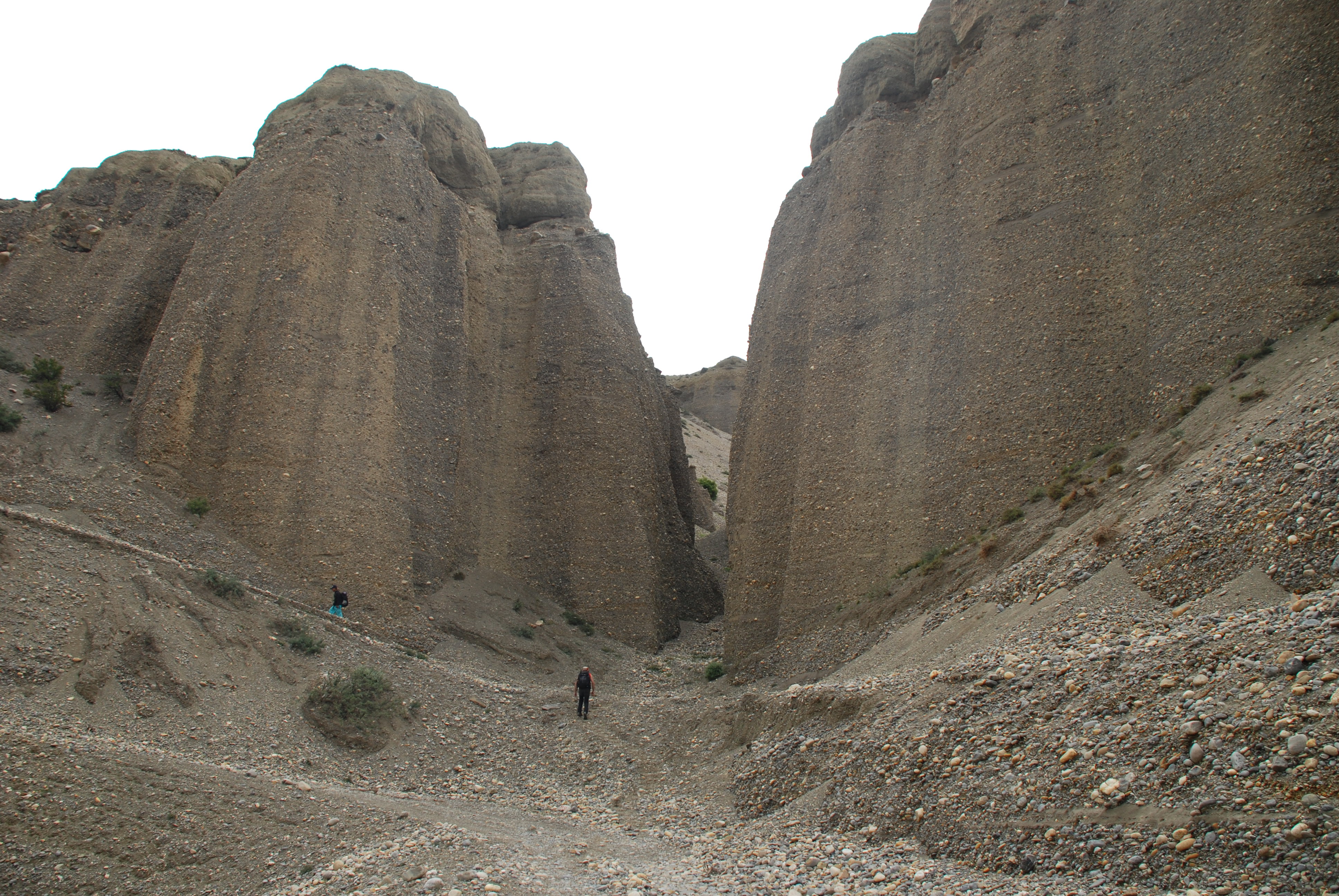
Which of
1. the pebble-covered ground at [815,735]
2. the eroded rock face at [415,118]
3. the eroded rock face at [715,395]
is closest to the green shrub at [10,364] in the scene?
the pebble-covered ground at [815,735]

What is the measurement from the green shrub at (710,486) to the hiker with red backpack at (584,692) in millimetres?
25411

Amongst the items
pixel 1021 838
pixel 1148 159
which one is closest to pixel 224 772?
pixel 1021 838

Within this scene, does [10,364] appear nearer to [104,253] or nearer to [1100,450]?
[104,253]

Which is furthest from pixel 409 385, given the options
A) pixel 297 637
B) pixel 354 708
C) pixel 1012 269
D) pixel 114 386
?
pixel 1012 269

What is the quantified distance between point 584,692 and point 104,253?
2253 centimetres

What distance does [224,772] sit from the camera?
1215 centimetres

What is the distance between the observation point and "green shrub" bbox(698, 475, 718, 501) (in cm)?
4491

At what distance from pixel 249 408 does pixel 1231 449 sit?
820 inches

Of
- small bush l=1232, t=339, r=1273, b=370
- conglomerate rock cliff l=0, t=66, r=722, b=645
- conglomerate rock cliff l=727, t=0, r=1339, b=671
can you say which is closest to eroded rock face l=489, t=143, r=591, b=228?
conglomerate rock cliff l=0, t=66, r=722, b=645

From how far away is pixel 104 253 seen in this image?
28734mm

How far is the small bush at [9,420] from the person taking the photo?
20.6 meters

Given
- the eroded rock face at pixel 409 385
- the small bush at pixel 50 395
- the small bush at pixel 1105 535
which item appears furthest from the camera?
the small bush at pixel 50 395

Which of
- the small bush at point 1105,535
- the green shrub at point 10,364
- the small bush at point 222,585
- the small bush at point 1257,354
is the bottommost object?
the small bush at point 222,585

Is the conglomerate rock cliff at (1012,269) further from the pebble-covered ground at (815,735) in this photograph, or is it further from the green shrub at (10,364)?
the green shrub at (10,364)
